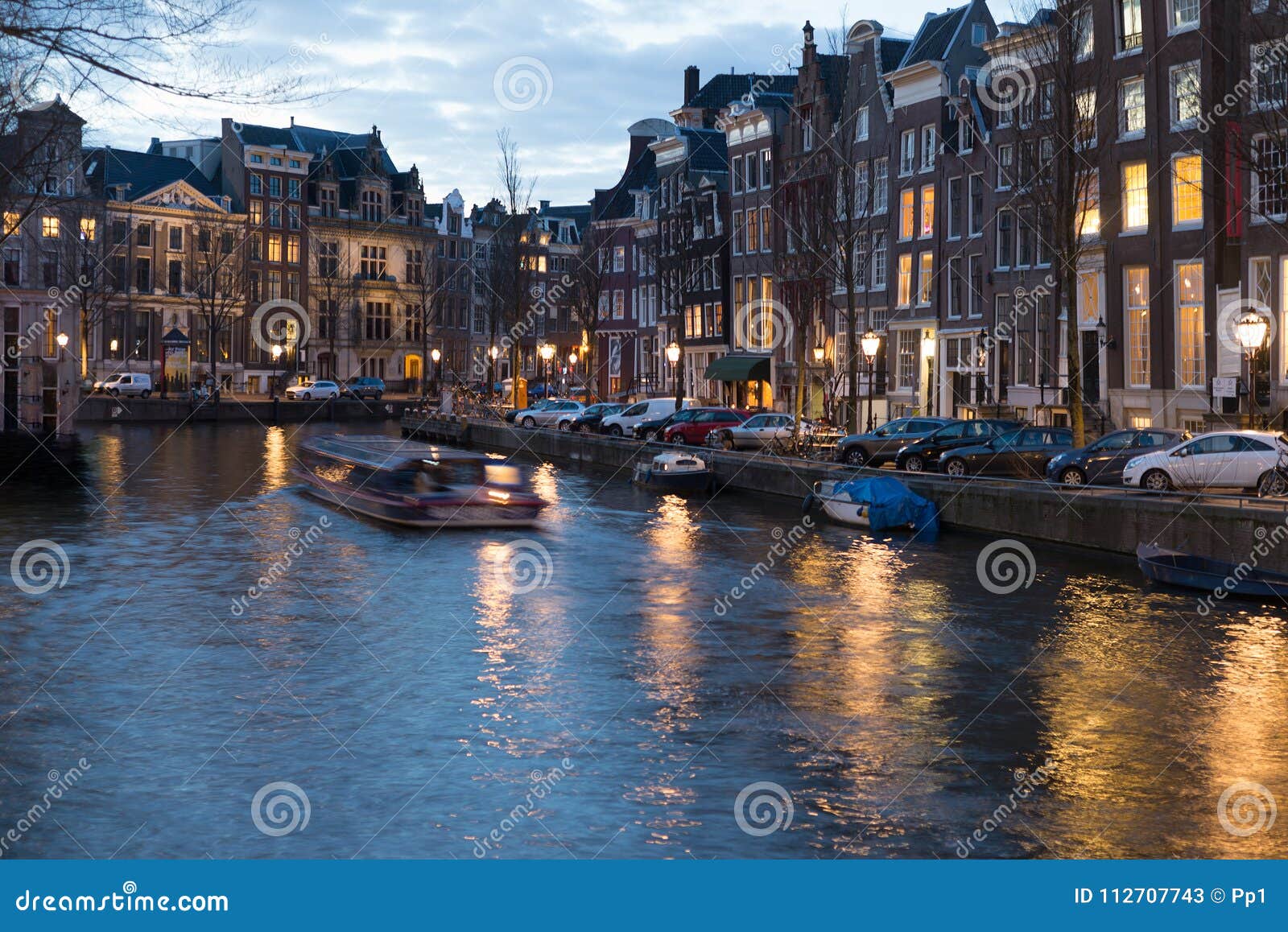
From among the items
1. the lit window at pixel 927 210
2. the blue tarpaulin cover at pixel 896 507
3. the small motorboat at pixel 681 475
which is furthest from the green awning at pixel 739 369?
the blue tarpaulin cover at pixel 896 507

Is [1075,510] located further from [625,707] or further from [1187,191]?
[1187,191]

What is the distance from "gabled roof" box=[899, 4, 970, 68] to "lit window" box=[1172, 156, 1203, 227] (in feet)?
62.1

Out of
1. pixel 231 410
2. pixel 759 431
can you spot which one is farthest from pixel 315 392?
pixel 759 431

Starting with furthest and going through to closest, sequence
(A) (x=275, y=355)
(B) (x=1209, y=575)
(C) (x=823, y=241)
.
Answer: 1. (A) (x=275, y=355)
2. (C) (x=823, y=241)
3. (B) (x=1209, y=575)

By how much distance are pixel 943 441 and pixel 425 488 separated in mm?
15292

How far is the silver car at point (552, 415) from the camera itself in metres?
78.2

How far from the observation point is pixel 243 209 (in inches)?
4825

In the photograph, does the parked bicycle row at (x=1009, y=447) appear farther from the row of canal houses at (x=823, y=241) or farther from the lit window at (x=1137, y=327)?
the lit window at (x=1137, y=327)

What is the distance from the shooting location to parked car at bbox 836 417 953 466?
160 ft

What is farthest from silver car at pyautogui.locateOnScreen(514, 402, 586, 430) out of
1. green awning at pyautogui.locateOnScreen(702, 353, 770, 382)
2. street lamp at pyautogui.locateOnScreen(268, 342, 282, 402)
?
street lamp at pyautogui.locateOnScreen(268, 342, 282, 402)

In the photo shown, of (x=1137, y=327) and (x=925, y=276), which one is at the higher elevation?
(x=925, y=276)

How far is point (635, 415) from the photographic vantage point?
71.6 meters

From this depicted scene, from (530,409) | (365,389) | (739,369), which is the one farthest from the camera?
(365,389)

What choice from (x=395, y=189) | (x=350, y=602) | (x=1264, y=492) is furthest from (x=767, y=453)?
(x=395, y=189)
